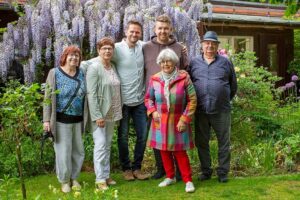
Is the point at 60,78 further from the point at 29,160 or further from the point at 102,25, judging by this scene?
the point at 102,25

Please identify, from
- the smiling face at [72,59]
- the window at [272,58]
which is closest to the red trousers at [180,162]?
the smiling face at [72,59]

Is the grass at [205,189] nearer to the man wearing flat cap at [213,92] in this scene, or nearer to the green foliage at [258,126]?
the man wearing flat cap at [213,92]

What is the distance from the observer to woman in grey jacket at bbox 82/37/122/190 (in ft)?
17.1

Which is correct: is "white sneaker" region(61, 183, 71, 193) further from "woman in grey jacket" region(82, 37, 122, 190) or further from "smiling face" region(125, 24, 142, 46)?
"smiling face" region(125, 24, 142, 46)

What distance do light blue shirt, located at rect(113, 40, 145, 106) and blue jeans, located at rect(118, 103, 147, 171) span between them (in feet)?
0.38

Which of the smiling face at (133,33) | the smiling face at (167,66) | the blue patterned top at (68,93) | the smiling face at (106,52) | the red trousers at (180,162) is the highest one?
the smiling face at (133,33)

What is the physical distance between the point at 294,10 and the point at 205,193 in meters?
2.19

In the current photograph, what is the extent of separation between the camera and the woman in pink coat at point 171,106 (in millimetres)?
5250

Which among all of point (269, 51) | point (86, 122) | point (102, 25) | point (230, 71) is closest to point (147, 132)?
point (86, 122)

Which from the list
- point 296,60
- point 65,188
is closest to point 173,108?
point 65,188

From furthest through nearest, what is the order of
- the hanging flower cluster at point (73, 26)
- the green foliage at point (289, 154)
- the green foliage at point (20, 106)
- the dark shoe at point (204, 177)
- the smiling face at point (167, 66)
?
1. the hanging flower cluster at point (73, 26)
2. the green foliage at point (289, 154)
3. the dark shoe at point (204, 177)
4. the smiling face at point (167, 66)
5. the green foliage at point (20, 106)

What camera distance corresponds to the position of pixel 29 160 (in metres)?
6.12

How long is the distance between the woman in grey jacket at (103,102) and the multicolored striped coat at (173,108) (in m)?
0.40

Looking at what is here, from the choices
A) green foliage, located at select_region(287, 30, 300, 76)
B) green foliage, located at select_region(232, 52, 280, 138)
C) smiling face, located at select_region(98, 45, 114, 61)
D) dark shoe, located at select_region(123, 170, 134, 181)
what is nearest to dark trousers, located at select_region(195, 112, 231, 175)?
dark shoe, located at select_region(123, 170, 134, 181)
